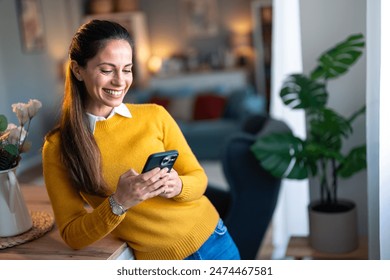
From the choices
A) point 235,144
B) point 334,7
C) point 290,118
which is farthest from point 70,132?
point 290,118

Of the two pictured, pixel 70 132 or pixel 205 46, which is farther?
pixel 205 46

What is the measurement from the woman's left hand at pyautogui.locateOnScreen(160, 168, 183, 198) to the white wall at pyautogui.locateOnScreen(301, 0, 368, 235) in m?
1.32

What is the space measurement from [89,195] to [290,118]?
6.00ft

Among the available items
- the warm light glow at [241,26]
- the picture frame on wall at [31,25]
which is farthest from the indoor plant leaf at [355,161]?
the warm light glow at [241,26]

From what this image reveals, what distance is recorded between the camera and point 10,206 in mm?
1491

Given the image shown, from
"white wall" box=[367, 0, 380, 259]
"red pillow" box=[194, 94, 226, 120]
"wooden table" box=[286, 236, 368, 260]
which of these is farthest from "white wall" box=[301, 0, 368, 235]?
"red pillow" box=[194, 94, 226, 120]

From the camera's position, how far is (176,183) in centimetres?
127

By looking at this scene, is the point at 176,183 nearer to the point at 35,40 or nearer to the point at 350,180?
the point at 350,180

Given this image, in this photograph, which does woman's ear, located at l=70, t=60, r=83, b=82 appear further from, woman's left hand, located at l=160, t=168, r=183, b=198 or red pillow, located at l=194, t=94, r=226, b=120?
red pillow, located at l=194, t=94, r=226, b=120

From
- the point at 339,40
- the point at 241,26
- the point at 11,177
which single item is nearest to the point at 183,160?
the point at 11,177

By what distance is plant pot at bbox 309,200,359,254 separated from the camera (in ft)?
7.43

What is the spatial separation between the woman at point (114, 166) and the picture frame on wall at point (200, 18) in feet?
21.6

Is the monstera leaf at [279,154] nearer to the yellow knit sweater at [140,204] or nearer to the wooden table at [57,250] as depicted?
the yellow knit sweater at [140,204]

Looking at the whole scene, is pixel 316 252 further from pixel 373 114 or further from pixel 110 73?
pixel 110 73
